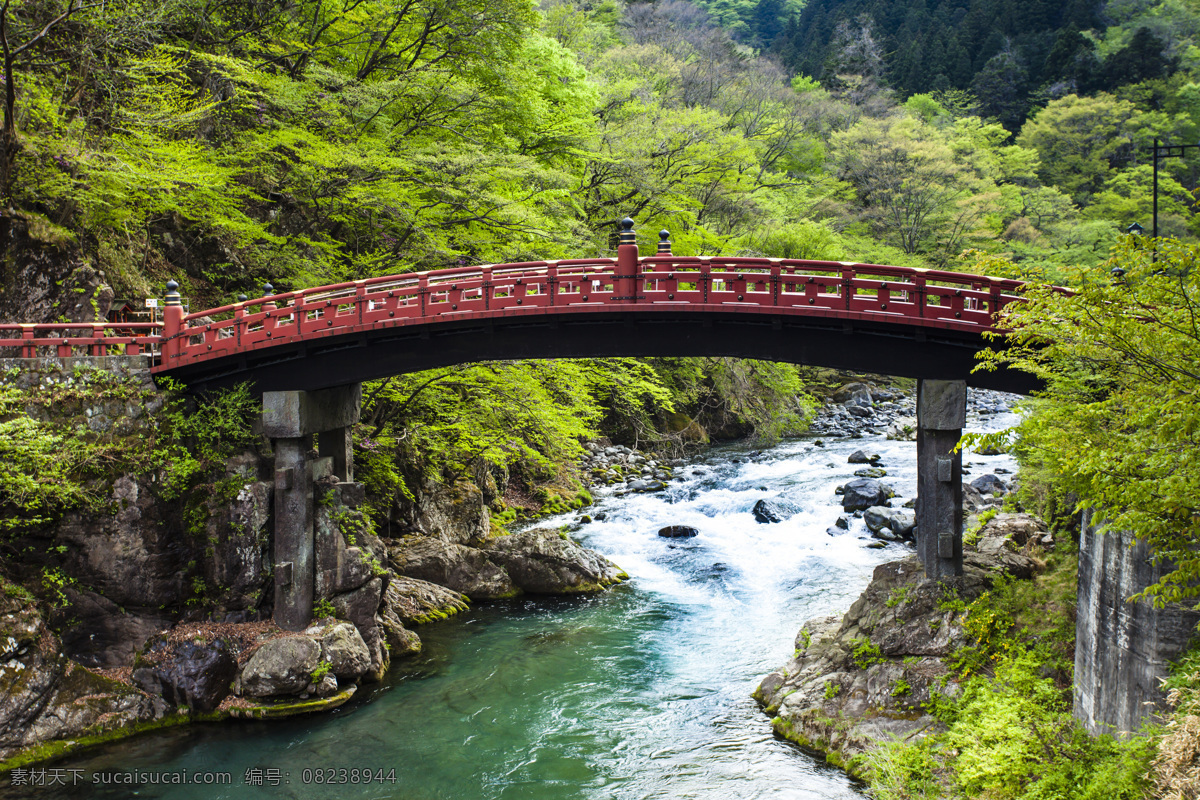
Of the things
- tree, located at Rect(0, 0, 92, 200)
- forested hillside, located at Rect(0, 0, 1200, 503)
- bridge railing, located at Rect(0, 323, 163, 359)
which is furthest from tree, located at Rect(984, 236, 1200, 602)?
tree, located at Rect(0, 0, 92, 200)

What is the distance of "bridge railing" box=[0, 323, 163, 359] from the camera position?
14.7 metres

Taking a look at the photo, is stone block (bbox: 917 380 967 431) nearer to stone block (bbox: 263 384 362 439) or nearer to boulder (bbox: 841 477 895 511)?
boulder (bbox: 841 477 895 511)

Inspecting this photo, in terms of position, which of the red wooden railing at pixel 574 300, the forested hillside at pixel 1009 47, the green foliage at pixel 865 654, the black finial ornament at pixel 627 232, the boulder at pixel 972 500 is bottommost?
the green foliage at pixel 865 654

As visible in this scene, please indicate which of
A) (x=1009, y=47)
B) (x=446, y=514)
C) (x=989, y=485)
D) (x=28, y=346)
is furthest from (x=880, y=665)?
(x=1009, y=47)

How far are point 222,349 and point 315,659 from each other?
6353mm

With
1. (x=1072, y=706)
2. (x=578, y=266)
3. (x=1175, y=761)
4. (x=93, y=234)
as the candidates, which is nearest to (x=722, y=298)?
(x=578, y=266)

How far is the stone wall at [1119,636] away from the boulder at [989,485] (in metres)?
14.5

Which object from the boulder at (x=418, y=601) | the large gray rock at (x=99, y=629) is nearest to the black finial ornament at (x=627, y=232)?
the boulder at (x=418, y=601)

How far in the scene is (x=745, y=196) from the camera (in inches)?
1364

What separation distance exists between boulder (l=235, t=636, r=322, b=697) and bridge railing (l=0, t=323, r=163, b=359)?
6535 mm

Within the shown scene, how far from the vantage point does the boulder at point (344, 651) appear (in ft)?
48.1

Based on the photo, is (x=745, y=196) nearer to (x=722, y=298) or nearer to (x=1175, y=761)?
(x=722, y=298)

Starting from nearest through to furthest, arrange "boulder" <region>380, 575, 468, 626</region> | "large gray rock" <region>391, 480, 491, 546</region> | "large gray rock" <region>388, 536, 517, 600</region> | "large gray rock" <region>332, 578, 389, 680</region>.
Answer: "large gray rock" <region>332, 578, 389, 680</region> < "boulder" <region>380, 575, 468, 626</region> < "large gray rock" <region>388, 536, 517, 600</region> < "large gray rock" <region>391, 480, 491, 546</region>

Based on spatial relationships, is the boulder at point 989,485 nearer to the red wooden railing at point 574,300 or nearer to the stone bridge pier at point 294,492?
the red wooden railing at point 574,300
